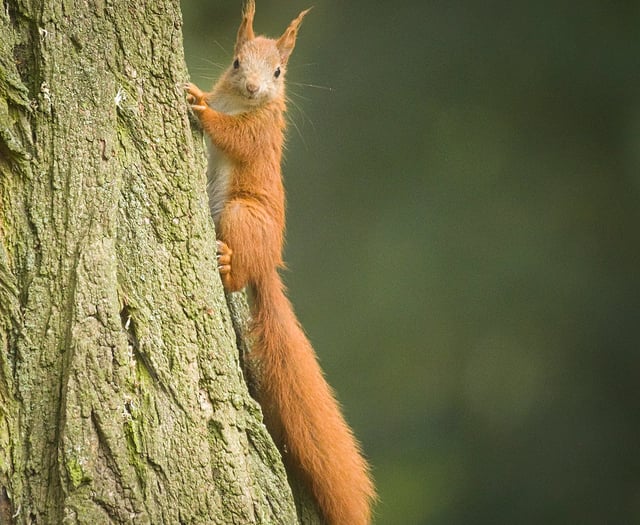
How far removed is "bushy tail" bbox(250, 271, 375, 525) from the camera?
2814mm

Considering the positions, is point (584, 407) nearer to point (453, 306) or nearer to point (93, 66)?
point (453, 306)

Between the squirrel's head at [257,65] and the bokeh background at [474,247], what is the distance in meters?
3.81

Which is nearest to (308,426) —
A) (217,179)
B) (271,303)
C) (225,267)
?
(271,303)

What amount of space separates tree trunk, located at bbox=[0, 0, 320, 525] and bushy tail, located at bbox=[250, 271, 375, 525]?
0.26 metres

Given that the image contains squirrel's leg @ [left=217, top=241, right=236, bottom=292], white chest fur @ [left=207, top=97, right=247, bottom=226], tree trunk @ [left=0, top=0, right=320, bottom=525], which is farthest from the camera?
white chest fur @ [left=207, top=97, right=247, bottom=226]

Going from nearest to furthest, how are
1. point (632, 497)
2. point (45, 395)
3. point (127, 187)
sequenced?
point (45, 395) < point (127, 187) < point (632, 497)

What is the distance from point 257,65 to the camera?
11.7 feet

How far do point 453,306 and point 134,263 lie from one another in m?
5.65

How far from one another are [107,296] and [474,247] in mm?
5805

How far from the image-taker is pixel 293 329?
296 centimetres

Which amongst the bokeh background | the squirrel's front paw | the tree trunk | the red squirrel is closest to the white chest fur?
the red squirrel

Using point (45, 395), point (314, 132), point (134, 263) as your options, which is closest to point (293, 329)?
point (134, 263)

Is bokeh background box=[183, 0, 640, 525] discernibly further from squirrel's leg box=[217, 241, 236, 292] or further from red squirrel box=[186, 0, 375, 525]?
squirrel's leg box=[217, 241, 236, 292]

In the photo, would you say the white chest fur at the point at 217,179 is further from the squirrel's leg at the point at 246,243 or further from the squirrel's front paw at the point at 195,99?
the squirrel's front paw at the point at 195,99
